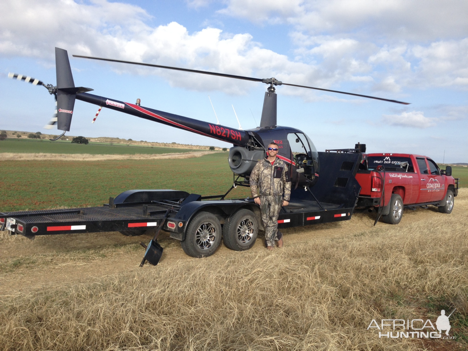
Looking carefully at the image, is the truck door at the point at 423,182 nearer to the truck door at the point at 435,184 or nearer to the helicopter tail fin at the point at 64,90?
the truck door at the point at 435,184

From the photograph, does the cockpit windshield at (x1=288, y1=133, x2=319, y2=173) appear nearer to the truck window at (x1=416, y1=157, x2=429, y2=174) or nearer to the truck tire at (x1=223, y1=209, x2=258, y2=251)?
the truck tire at (x1=223, y1=209, x2=258, y2=251)

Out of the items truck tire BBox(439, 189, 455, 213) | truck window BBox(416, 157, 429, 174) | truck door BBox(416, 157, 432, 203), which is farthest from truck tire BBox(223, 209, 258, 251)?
truck tire BBox(439, 189, 455, 213)

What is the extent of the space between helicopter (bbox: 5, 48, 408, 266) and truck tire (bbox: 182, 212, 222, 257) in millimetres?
16

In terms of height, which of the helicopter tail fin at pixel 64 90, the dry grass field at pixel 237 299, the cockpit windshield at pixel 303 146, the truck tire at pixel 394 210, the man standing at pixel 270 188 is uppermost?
the helicopter tail fin at pixel 64 90

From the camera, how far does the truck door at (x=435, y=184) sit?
36.3 feet

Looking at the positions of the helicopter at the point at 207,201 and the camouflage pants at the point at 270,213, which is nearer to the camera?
the helicopter at the point at 207,201

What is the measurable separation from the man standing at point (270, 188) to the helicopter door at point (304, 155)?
1.76 m

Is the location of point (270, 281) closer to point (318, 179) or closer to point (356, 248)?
point (356, 248)

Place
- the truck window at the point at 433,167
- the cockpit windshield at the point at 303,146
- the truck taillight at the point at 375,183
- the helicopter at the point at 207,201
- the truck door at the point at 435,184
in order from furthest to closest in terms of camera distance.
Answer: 1. the truck window at the point at 433,167
2. the truck door at the point at 435,184
3. the truck taillight at the point at 375,183
4. the cockpit windshield at the point at 303,146
5. the helicopter at the point at 207,201

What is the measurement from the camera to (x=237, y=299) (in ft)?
12.0

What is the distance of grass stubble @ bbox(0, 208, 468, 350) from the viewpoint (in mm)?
2848

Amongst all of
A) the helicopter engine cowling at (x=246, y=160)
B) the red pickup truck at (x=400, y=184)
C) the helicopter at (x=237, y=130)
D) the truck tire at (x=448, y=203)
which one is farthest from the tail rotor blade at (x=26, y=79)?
the truck tire at (x=448, y=203)

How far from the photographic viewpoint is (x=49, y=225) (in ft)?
15.3

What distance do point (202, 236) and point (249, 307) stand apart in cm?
266
